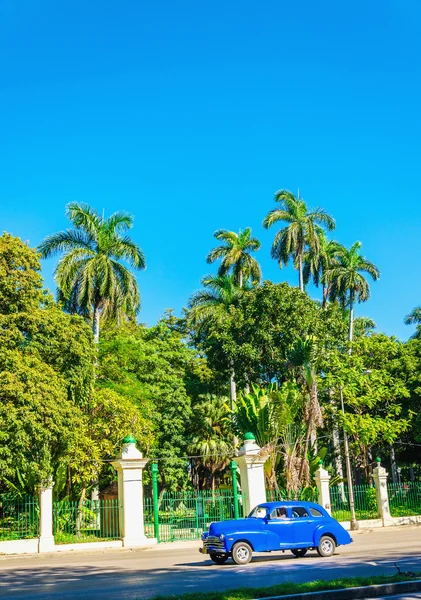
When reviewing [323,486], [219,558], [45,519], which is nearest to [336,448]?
[323,486]

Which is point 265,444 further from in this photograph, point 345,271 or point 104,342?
point 345,271

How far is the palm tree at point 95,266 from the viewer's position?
39.4 meters

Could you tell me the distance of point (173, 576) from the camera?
14125 mm

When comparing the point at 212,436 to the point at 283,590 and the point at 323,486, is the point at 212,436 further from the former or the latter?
the point at 283,590

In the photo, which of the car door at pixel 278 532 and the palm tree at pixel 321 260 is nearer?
the car door at pixel 278 532

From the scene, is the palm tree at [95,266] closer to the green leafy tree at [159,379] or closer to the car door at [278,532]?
the green leafy tree at [159,379]

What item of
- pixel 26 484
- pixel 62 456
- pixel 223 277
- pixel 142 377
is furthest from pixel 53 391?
pixel 223 277

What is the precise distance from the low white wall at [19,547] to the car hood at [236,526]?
28.4ft

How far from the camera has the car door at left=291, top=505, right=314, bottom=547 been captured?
54.9 feet

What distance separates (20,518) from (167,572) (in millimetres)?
9644

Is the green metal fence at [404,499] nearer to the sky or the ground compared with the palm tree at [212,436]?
nearer to the ground

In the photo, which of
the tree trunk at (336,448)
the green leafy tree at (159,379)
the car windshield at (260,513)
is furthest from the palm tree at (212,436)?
the car windshield at (260,513)

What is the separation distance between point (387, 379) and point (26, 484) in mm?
22567

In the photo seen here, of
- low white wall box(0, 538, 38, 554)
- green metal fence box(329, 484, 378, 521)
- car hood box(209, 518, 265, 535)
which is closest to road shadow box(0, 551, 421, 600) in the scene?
car hood box(209, 518, 265, 535)
